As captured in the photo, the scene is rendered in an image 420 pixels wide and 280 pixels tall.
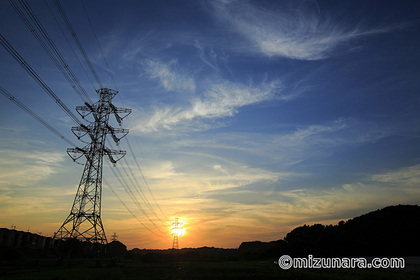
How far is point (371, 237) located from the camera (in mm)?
86062

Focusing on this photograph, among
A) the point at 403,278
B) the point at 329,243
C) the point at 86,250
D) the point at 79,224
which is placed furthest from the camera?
the point at 329,243

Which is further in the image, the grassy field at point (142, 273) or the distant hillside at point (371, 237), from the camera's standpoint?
the distant hillside at point (371, 237)

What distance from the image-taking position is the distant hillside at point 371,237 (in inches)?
3130

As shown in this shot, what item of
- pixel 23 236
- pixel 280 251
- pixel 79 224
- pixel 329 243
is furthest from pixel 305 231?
pixel 23 236

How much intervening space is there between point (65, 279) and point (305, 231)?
11846 cm

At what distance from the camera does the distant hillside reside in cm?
7950

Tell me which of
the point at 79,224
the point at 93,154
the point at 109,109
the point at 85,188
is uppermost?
the point at 109,109

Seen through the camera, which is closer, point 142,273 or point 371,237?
point 142,273

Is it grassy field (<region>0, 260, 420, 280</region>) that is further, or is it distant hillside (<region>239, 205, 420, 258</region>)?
distant hillside (<region>239, 205, 420, 258</region>)

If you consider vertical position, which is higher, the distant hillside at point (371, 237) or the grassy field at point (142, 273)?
the distant hillside at point (371, 237)

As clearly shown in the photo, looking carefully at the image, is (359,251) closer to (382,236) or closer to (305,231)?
(382,236)

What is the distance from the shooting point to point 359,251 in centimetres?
8444

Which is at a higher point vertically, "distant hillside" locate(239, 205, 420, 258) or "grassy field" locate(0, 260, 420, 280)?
"distant hillside" locate(239, 205, 420, 258)

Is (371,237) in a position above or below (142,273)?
above
